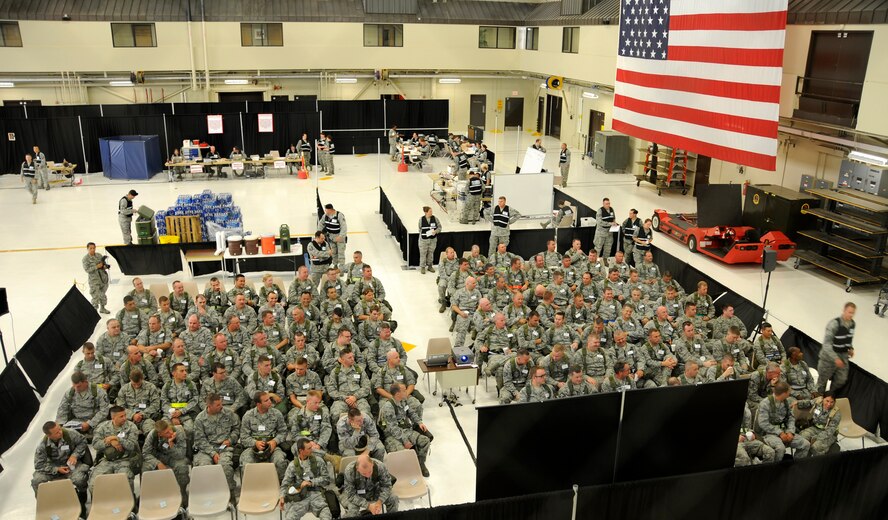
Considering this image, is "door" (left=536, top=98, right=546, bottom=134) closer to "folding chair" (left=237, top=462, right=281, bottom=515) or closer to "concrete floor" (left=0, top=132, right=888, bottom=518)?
"concrete floor" (left=0, top=132, right=888, bottom=518)

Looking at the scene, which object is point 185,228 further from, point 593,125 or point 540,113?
point 540,113

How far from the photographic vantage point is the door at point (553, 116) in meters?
36.4

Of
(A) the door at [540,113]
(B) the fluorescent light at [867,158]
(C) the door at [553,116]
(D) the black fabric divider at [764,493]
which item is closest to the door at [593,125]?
(C) the door at [553,116]

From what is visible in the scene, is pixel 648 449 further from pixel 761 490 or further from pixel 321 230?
pixel 321 230

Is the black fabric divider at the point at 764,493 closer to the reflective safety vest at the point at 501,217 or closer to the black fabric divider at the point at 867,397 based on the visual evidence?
the black fabric divider at the point at 867,397

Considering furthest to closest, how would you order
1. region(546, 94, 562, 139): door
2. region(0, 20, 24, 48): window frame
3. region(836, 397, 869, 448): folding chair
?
region(546, 94, 562, 139): door, region(0, 20, 24, 48): window frame, region(836, 397, 869, 448): folding chair

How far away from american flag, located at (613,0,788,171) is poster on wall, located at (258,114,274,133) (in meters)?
17.1

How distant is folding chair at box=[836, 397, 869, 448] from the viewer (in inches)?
360

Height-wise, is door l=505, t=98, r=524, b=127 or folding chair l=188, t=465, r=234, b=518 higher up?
door l=505, t=98, r=524, b=127

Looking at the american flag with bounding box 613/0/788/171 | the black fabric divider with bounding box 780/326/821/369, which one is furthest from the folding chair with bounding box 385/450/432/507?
the american flag with bounding box 613/0/788/171

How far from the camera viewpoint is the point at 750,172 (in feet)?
70.1

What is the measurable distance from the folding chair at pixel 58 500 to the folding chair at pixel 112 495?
0.18m

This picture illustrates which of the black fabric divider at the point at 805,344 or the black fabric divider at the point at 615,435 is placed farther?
the black fabric divider at the point at 805,344

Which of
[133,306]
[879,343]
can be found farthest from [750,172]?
[133,306]
